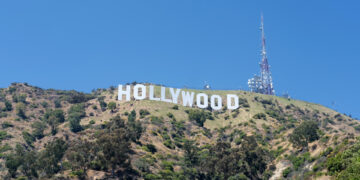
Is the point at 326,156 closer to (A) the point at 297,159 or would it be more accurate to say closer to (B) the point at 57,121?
(A) the point at 297,159

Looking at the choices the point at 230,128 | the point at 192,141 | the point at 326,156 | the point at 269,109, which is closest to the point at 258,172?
the point at 326,156

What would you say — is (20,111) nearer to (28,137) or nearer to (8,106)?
(8,106)

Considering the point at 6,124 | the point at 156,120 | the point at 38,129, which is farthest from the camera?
the point at 156,120

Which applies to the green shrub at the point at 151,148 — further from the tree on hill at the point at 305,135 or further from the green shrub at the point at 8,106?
the green shrub at the point at 8,106

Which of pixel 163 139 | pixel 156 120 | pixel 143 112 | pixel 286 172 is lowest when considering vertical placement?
pixel 286 172

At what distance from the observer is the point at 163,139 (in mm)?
103625

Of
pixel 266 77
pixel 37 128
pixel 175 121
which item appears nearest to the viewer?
pixel 37 128

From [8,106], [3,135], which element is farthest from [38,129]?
[8,106]

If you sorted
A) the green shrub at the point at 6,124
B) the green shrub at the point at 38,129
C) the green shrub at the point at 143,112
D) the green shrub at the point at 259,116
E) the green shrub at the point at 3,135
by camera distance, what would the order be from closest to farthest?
the green shrub at the point at 3,135
the green shrub at the point at 38,129
the green shrub at the point at 6,124
the green shrub at the point at 143,112
the green shrub at the point at 259,116

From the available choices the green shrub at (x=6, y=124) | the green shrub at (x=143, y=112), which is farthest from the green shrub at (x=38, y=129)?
the green shrub at (x=143, y=112)

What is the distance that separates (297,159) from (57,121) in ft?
195

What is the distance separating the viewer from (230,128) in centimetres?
12500

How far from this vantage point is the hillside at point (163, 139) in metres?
71.8

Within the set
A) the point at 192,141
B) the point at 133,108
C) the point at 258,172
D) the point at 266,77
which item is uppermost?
the point at 266,77
